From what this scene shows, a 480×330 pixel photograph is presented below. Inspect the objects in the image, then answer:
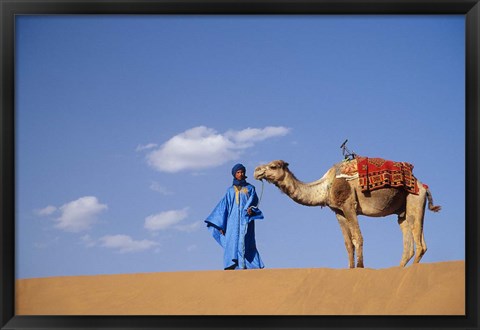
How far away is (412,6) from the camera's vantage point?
16844 millimetres

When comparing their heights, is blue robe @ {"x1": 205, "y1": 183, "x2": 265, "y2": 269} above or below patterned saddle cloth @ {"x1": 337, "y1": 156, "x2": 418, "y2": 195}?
below

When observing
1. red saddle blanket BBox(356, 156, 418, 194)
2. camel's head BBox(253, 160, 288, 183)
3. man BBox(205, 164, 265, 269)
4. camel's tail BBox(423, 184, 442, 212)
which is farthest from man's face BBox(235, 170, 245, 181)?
camel's tail BBox(423, 184, 442, 212)

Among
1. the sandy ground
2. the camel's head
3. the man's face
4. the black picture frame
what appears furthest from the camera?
the camel's head

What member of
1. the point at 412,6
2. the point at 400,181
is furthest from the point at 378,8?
the point at 400,181

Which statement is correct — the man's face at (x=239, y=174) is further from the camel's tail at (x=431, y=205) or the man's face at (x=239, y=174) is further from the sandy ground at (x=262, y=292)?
the camel's tail at (x=431, y=205)

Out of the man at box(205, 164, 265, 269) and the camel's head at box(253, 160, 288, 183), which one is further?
the camel's head at box(253, 160, 288, 183)

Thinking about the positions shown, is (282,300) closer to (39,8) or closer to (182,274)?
(182,274)

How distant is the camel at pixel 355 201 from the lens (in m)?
19.8

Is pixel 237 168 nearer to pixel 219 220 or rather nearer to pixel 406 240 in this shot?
pixel 219 220

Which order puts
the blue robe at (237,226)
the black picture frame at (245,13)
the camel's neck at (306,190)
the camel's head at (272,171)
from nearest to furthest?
the black picture frame at (245,13) → the blue robe at (237,226) → the camel's head at (272,171) → the camel's neck at (306,190)

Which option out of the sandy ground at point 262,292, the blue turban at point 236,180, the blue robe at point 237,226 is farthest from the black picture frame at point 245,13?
the blue turban at point 236,180

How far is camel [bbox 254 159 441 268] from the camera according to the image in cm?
1977

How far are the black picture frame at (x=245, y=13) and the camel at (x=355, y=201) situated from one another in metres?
3.10

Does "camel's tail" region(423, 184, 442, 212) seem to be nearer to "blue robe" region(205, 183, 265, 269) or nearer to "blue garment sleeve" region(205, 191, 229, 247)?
"blue robe" region(205, 183, 265, 269)
